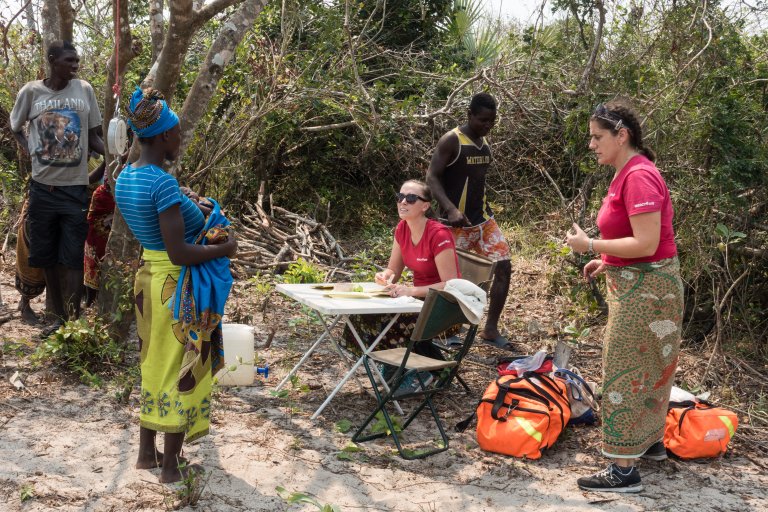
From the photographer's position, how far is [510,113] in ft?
28.9

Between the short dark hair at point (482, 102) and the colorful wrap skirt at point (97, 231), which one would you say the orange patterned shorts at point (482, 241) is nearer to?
the short dark hair at point (482, 102)

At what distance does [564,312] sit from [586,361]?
1.05 m

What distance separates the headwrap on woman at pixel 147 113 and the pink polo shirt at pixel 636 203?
1943 millimetres

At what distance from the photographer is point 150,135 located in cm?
324

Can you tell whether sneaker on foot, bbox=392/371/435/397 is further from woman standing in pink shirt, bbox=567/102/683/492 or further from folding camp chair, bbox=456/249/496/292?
woman standing in pink shirt, bbox=567/102/683/492

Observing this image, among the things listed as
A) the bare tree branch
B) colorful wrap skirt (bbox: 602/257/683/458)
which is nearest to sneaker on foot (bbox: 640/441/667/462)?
colorful wrap skirt (bbox: 602/257/683/458)

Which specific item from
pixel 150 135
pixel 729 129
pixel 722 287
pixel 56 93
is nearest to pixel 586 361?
pixel 722 287

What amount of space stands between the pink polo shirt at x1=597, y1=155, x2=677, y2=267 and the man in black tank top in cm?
186

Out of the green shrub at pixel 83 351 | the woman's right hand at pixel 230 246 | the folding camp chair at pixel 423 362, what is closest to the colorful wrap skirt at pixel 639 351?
the folding camp chair at pixel 423 362

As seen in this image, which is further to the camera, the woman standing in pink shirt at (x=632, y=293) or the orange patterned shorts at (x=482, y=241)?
the orange patterned shorts at (x=482, y=241)

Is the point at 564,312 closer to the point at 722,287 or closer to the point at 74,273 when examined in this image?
the point at 722,287

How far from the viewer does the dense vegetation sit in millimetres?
5418

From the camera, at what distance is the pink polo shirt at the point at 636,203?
3395 millimetres

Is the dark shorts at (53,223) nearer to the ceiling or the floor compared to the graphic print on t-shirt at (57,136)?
nearer to the floor
